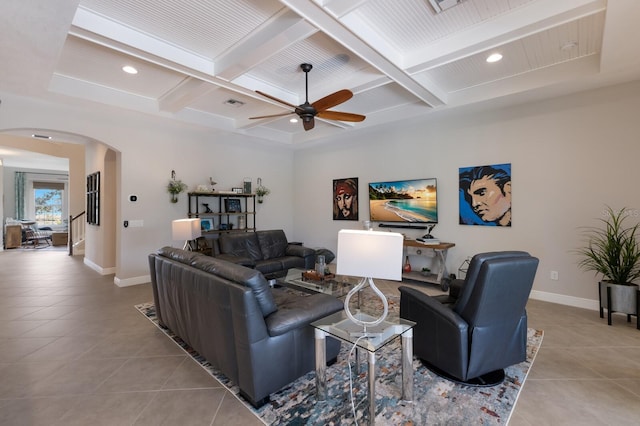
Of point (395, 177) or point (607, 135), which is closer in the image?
point (607, 135)

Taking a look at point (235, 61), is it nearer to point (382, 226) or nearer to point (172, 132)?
point (172, 132)

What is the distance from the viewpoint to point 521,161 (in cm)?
437

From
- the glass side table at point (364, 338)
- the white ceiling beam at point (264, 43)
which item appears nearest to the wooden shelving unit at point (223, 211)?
the white ceiling beam at point (264, 43)

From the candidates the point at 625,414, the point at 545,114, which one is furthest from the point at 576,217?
the point at 625,414

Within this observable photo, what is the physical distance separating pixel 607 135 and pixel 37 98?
25.0 ft

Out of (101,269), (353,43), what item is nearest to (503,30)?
(353,43)

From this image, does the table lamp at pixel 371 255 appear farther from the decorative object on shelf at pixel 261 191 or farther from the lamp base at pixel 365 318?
the decorative object on shelf at pixel 261 191

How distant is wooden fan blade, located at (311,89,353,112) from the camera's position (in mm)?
3063

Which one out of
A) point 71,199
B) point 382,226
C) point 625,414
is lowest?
point 625,414

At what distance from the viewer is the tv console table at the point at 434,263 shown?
476 centimetres

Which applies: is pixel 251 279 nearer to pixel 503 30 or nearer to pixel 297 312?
pixel 297 312

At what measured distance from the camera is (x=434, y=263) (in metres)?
5.32

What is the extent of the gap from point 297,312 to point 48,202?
1626 centimetres

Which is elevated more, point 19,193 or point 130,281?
point 19,193
